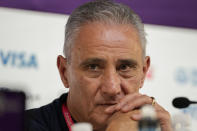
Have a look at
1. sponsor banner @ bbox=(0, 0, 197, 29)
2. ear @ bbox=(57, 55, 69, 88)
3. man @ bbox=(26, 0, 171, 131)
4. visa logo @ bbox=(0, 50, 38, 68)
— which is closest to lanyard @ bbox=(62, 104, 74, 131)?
man @ bbox=(26, 0, 171, 131)

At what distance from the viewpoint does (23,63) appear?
3.21 meters

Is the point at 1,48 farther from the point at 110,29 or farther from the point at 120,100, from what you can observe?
the point at 120,100

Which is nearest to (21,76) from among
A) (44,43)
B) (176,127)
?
(44,43)

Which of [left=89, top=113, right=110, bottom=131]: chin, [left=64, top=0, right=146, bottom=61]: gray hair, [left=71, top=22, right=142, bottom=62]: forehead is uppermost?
[left=64, top=0, right=146, bottom=61]: gray hair

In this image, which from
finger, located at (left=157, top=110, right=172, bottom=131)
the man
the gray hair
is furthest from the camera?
the gray hair

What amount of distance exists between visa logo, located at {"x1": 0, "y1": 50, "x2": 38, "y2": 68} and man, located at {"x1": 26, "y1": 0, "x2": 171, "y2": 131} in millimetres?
611

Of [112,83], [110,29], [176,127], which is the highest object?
[110,29]

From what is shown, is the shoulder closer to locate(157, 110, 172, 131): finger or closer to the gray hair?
the gray hair

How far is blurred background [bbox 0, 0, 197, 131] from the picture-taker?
10.5 ft

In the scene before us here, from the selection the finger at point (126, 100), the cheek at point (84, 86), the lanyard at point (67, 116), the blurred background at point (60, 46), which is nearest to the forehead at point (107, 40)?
the cheek at point (84, 86)

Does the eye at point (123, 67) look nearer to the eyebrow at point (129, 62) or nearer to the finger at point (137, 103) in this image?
the eyebrow at point (129, 62)

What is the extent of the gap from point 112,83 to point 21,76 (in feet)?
3.98

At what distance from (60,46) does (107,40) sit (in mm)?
1012

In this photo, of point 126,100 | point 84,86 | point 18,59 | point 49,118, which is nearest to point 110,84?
point 126,100
